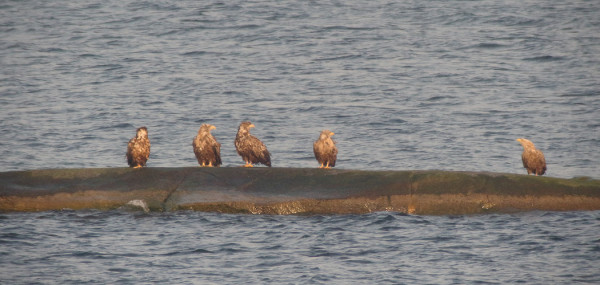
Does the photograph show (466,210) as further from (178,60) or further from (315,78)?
(178,60)

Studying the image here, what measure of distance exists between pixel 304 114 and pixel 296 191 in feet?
51.1

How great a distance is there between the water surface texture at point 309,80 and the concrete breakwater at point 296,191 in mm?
6482

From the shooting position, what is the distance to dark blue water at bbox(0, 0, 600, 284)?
1638cm

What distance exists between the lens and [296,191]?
730 inches

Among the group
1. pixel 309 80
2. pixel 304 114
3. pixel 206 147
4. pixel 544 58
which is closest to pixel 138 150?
pixel 206 147

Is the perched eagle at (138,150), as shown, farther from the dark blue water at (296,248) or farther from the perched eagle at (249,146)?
the perched eagle at (249,146)

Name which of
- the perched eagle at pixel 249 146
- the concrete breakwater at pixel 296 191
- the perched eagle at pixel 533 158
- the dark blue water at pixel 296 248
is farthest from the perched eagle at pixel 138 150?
the perched eagle at pixel 533 158

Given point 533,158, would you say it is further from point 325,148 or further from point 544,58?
point 544,58

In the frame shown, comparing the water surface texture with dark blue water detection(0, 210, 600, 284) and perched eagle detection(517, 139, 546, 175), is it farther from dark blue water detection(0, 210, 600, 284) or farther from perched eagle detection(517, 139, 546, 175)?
dark blue water detection(0, 210, 600, 284)

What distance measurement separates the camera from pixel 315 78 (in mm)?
40625

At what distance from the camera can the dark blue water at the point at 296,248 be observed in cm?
1564

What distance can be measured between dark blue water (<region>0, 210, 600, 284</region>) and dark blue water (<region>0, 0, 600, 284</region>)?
49 mm

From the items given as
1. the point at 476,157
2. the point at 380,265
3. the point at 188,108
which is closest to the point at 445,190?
the point at 380,265

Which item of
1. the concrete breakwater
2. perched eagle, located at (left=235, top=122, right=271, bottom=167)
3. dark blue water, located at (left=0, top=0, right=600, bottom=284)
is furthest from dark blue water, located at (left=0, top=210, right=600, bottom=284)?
perched eagle, located at (left=235, top=122, right=271, bottom=167)
